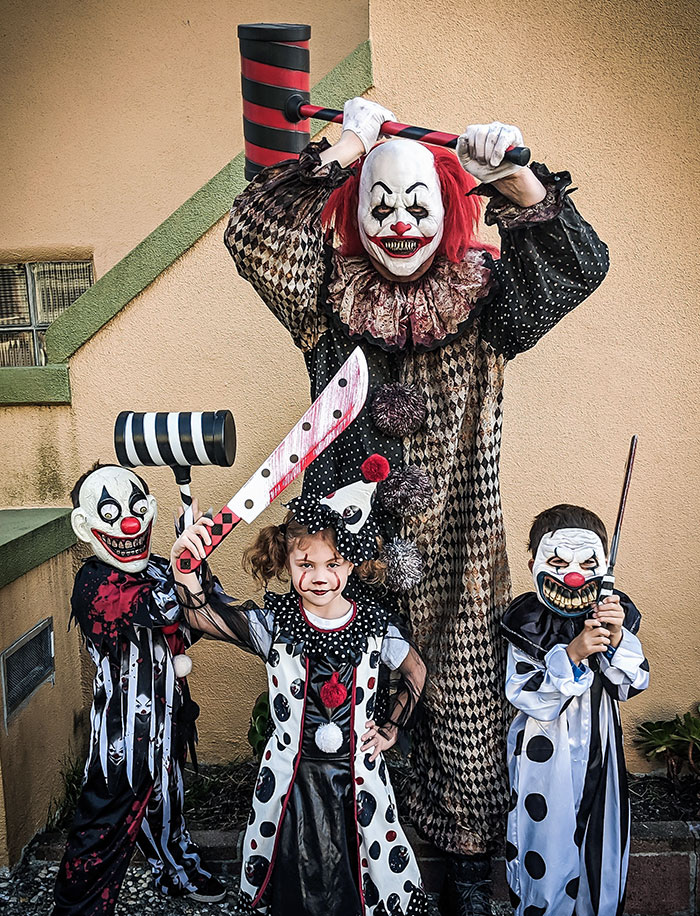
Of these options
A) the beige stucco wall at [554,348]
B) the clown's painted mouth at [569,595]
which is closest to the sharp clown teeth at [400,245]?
the clown's painted mouth at [569,595]

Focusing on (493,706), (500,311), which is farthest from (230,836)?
(500,311)

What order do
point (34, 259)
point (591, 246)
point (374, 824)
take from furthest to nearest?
point (34, 259) < point (374, 824) < point (591, 246)

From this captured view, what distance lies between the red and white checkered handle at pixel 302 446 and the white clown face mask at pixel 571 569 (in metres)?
0.70

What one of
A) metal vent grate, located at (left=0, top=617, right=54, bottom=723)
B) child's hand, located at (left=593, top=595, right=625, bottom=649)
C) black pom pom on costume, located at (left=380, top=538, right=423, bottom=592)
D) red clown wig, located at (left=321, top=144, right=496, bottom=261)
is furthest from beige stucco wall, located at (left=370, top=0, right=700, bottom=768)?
metal vent grate, located at (left=0, top=617, right=54, bottom=723)

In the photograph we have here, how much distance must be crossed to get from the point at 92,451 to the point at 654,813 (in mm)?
2648

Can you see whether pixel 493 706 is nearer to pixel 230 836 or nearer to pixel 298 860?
pixel 298 860

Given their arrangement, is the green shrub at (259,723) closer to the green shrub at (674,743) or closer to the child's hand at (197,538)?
the child's hand at (197,538)

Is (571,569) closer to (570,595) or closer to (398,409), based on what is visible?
(570,595)

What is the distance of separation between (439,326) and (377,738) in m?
1.24

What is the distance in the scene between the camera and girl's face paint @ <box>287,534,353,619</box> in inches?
112

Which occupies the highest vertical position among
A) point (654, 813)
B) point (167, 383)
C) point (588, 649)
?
point (167, 383)

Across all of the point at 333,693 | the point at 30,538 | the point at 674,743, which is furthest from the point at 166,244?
the point at 674,743

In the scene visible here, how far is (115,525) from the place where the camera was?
308cm

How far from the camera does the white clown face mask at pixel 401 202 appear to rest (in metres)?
2.79
